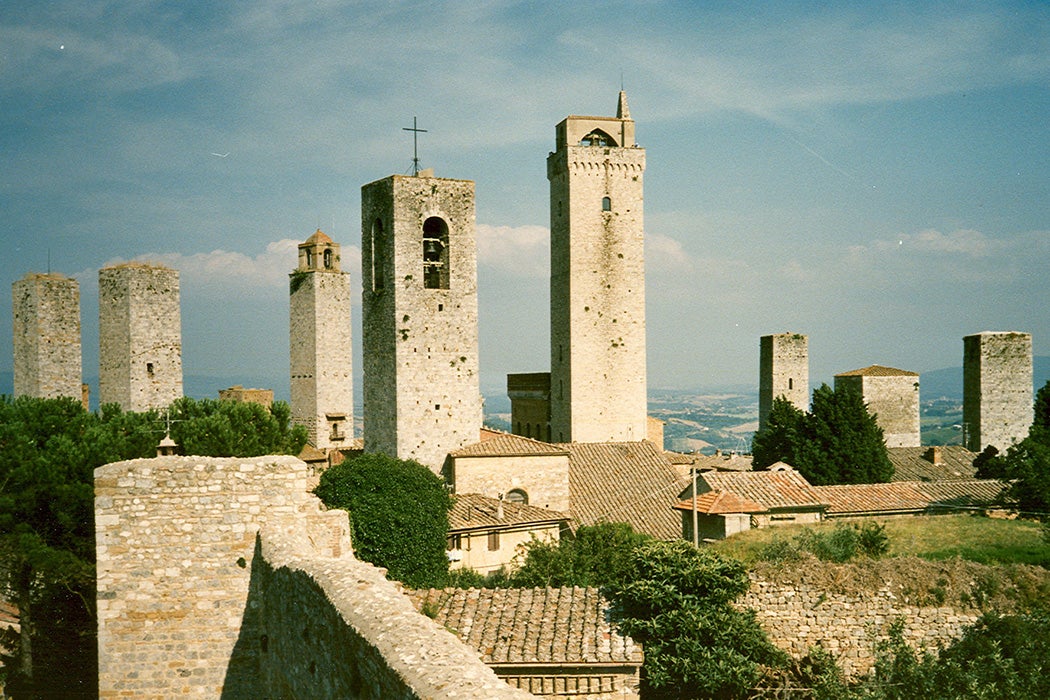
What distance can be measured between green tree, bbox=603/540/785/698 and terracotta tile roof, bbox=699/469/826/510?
28.5 ft

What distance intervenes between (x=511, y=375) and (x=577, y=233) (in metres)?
10.4

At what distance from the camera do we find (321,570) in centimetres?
673

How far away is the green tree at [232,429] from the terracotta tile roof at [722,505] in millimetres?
10867

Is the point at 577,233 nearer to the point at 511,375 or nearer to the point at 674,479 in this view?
the point at 511,375

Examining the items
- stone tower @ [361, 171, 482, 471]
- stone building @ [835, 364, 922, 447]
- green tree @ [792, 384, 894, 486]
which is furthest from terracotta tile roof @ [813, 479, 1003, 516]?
stone building @ [835, 364, 922, 447]

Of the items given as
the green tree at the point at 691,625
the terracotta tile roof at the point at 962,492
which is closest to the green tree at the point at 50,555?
the green tree at the point at 691,625

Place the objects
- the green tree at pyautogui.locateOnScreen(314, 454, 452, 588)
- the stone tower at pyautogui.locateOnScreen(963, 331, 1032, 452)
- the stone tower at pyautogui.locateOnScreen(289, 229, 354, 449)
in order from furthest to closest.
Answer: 1. the stone tower at pyautogui.locateOnScreen(963, 331, 1032, 452)
2. the stone tower at pyautogui.locateOnScreen(289, 229, 354, 449)
3. the green tree at pyautogui.locateOnScreen(314, 454, 452, 588)

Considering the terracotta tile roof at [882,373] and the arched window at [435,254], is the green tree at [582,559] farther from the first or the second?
the terracotta tile roof at [882,373]

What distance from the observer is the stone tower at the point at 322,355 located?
43.9 meters

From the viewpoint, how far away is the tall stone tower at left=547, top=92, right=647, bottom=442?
40.4 metres

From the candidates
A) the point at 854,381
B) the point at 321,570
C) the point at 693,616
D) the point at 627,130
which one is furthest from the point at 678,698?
the point at 854,381

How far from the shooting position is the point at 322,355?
44031mm

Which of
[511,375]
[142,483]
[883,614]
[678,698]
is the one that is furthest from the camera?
[511,375]

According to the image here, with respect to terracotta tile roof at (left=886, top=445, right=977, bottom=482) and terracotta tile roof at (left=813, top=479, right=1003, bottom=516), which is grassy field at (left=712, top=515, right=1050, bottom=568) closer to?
terracotta tile roof at (left=813, top=479, right=1003, bottom=516)
